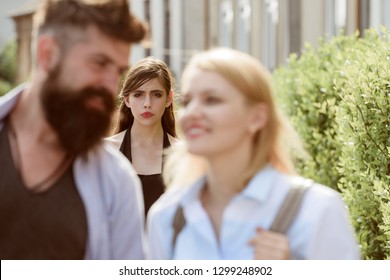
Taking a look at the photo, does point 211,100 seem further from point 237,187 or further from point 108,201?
point 108,201

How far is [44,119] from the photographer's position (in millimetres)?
2551

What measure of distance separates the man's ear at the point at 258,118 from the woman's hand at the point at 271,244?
10.7 inches

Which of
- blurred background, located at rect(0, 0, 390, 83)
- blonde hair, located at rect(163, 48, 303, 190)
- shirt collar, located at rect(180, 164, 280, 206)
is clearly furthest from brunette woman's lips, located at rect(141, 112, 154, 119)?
shirt collar, located at rect(180, 164, 280, 206)

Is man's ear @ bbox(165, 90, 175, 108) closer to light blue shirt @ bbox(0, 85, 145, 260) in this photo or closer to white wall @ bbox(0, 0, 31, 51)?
light blue shirt @ bbox(0, 85, 145, 260)

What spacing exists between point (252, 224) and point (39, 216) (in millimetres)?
533

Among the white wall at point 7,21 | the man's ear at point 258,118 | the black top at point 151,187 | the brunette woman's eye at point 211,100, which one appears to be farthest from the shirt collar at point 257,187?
the white wall at point 7,21

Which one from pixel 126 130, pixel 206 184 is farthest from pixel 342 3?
pixel 206 184

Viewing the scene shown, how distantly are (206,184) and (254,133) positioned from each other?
194mm

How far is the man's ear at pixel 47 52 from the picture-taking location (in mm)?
2453

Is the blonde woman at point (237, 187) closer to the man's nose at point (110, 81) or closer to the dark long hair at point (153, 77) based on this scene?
the man's nose at point (110, 81)

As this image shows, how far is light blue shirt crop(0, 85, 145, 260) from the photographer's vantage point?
2.54 meters

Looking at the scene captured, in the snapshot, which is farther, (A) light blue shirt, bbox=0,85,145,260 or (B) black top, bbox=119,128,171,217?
(B) black top, bbox=119,128,171,217

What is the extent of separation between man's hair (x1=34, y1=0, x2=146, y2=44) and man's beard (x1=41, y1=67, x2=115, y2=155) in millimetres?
111
